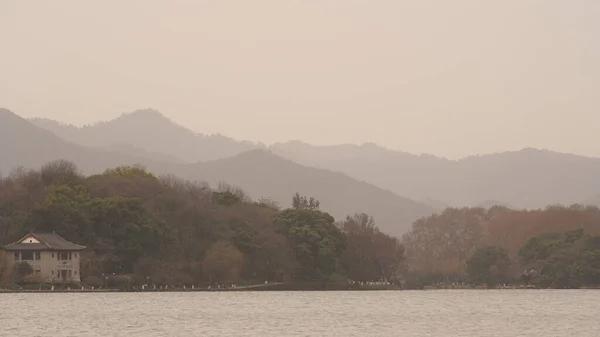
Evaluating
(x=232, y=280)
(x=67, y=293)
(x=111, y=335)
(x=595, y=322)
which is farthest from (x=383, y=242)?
(x=111, y=335)

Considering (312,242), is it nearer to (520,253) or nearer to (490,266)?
(490,266)

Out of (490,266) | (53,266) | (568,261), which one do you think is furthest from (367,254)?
(53,266)

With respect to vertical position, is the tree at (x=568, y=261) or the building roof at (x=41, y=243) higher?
the building roof at (x=41, y=243)

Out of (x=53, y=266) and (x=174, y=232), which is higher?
(x=174, y=232)

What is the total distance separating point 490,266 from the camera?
504 feet

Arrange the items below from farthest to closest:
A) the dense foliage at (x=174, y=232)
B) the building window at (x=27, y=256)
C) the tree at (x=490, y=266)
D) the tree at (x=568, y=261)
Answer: the tree at (x=490, y=266)
the tree at (x=568, y=261)
the dense foliage at (x=174, y=232)
the building window at (x=27, y=256)

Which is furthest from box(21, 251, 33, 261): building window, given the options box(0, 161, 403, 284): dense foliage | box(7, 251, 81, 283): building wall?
box(0, 161, 403, 284): dense foliage

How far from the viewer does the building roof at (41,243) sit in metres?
111

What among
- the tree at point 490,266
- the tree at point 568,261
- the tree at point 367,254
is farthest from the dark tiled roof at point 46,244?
the tree at point 490,266

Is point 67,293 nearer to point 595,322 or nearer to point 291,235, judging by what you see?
point 291,235

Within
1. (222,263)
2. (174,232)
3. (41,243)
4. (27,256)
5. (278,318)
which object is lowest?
(278,318)

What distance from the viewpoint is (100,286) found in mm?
114000

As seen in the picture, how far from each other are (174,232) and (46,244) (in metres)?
15.8

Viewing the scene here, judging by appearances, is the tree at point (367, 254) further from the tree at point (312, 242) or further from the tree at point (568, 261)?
the tree at point (568, 261)
